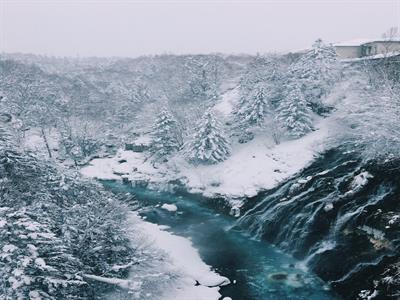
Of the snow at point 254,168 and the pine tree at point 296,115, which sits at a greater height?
the pine tree at point 296,115

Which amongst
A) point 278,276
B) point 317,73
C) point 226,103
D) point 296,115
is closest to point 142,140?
point 226,103

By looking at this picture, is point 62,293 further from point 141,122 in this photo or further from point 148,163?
point 141,122

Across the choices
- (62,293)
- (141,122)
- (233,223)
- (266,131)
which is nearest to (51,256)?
(62,293)

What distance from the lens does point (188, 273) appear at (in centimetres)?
2173

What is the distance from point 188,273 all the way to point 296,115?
71.2 ft

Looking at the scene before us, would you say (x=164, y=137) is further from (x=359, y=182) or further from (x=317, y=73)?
(x=359, y=182)

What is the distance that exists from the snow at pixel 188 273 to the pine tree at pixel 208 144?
42.1 feet

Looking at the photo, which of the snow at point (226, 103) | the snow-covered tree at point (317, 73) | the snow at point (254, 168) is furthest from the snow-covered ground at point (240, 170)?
the snow at point (226, 103)

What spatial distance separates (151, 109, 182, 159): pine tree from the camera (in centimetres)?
4412

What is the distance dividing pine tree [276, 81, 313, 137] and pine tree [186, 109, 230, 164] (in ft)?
19.8

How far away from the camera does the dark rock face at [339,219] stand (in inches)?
788

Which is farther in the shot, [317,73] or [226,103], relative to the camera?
[226,103]

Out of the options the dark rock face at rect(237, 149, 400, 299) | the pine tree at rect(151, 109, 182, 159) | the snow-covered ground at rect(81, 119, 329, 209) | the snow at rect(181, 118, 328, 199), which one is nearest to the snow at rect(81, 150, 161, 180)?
the snow-covered ground at rect(81, 119, 329, 209)

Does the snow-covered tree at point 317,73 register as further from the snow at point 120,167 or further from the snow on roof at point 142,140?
the snow on roof at point 142,140
